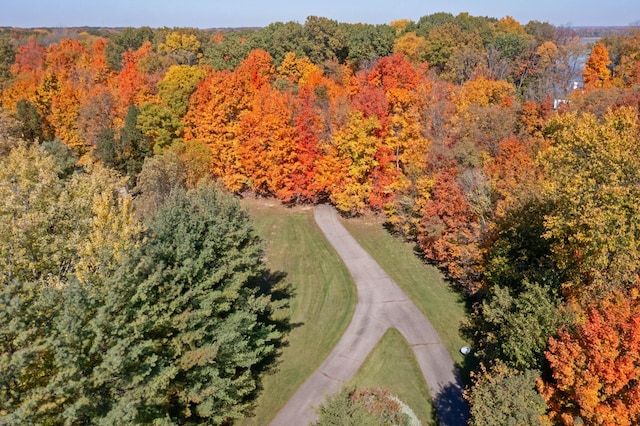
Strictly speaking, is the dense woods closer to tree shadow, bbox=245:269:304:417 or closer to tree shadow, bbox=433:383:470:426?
tree shadow, bbox=245:269:304:417

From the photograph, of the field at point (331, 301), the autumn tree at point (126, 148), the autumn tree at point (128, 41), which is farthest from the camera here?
the autumn tree at point (128, 41)

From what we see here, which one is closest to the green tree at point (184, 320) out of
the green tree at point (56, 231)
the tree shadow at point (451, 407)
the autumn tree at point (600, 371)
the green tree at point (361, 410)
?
the green tree at point (56, 231)

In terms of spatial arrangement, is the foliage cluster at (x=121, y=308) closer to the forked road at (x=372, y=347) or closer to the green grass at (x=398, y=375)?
the forked road at (x=372, y=347)

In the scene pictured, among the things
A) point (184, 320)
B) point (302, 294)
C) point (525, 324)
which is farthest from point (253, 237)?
point (525, 324)

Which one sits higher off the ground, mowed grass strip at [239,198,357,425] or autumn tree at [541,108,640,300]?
autumn tree at [541,108,640,300]

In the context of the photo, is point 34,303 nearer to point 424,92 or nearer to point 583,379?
point 583,379

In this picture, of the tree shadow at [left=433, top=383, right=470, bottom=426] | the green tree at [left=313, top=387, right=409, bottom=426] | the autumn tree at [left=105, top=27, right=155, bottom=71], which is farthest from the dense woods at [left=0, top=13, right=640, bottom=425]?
the autumn tree at [left=105, top=27, right=155, bottom=71]
